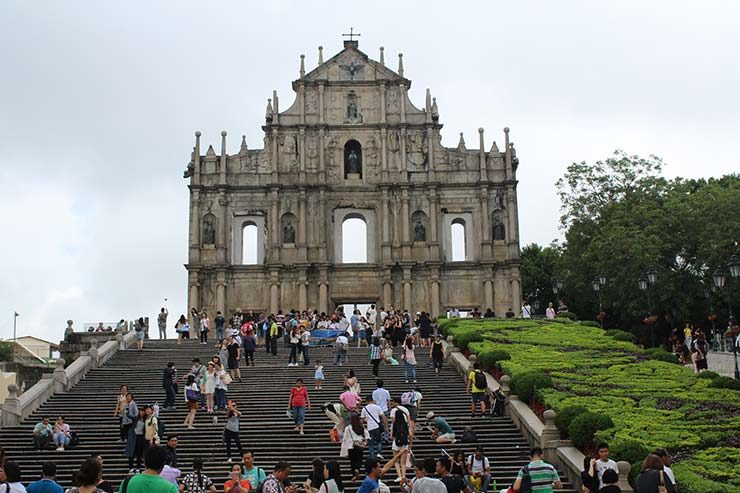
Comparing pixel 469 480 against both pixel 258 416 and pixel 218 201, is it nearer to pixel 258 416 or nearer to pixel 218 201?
pixel 258 416

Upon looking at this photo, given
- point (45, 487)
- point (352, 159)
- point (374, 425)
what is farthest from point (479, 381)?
point (352, 159)

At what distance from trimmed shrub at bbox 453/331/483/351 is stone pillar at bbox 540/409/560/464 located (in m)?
11.2

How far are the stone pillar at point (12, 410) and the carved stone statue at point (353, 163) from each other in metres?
29.1

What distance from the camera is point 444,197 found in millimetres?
50938

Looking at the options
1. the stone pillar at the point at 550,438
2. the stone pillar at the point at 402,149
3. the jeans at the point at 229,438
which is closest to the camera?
the jeans at the point at 229,438

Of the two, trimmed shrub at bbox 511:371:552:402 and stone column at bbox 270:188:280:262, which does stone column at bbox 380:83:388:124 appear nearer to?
stone column at bbox 270:188:280:262

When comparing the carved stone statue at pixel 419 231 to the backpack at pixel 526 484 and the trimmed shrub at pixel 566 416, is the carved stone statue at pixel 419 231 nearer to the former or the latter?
the trimmed shrub at pixel 566 416

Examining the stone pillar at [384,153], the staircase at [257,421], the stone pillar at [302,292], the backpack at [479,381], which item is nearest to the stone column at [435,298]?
the stone pillar at [384,153]

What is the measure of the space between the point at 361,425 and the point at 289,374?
36.8 ft

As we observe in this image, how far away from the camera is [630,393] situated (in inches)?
944

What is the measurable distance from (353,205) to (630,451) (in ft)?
113

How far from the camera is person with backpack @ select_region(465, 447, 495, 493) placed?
15.8m

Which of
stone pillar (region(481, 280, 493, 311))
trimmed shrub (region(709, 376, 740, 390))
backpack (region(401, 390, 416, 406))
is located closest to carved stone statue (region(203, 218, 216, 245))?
stone pillar (region(481, 280, 493, 311))

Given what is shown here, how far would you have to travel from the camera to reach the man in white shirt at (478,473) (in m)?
15.8
